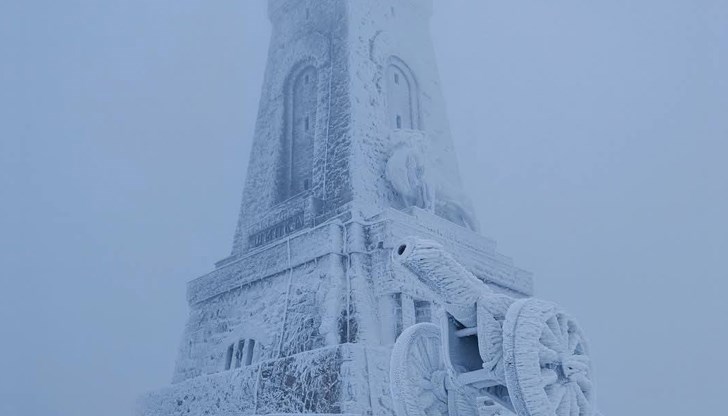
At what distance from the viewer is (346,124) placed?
12633mm

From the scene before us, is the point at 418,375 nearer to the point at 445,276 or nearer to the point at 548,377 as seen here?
the point at 445,276

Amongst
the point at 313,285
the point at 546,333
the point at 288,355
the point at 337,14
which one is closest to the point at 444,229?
the point at 313,285

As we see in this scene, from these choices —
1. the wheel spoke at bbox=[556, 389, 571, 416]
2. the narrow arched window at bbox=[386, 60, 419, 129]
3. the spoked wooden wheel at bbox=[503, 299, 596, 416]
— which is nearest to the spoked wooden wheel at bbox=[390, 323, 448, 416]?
the spoked wooden wheel at bbox=[503, 299, 596, 416]

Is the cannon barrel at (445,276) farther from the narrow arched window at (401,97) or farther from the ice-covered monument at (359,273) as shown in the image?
the narrow arched window at (401,97)

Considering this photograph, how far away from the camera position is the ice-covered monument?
17.3 ft

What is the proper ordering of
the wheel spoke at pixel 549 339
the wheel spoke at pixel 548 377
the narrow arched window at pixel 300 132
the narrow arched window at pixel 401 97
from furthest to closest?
the narrow arched window at pixel 401 97
the narrow arched window at pixel 300 132
the wheel spoke at pixel 549 339
the wheel spoke at pixel 548 377

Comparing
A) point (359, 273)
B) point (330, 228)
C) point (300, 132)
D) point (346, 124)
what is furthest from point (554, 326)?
point (300, 132)

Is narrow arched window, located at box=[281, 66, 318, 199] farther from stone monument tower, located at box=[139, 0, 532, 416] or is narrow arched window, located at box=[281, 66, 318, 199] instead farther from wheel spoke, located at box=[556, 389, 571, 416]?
wheel spoke, located at box=[556, 389, 571, 416]

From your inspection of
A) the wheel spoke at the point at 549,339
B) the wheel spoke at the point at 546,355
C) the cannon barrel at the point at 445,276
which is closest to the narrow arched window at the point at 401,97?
the cannon barrel at the point at 445,276

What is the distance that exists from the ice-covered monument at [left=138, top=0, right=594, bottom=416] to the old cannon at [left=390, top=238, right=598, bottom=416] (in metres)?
0.01

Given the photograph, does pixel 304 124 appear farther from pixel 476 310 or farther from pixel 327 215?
pixel 476 310

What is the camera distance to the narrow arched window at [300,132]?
1355cm

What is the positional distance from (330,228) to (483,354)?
6.15 meters

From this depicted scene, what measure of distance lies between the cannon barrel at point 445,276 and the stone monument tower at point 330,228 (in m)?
4.02
